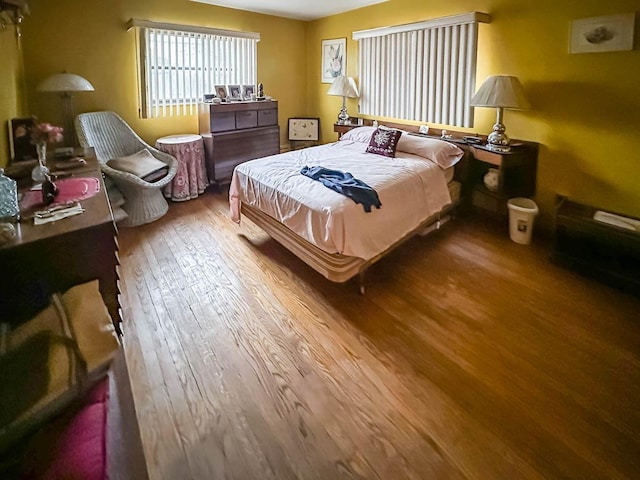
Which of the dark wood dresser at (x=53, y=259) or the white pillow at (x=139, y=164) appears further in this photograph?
the white pillow at (x=139, y=164)

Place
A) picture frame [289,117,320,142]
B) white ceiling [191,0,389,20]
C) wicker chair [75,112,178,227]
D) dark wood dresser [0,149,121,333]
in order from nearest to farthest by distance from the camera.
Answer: dark wood dresser [0,149,121,333] → wicker chair [75,112,178,227] → white ceiling [191,0,389,20] → picture frame [289,117,320,142]

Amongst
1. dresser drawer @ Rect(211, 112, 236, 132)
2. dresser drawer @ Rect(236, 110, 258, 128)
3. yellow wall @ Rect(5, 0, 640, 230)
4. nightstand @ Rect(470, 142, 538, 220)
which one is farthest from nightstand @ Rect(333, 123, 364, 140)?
nightstand @ Rect(470, 142, 538, 220)

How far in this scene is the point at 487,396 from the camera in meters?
1.86

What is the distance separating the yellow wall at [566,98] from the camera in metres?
2.97

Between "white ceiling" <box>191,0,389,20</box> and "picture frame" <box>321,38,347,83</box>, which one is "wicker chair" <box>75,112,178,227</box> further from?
"picture frame" <box>321,38,347,83</box>

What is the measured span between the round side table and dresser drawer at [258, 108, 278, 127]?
2.81 feet

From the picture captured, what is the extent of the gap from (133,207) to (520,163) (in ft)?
12.1

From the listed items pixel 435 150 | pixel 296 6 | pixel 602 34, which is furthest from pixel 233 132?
pixel 602 34

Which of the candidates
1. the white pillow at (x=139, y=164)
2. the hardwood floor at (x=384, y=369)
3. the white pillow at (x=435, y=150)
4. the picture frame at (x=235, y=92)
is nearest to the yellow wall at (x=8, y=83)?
the white pillow at (x=139, y=164)

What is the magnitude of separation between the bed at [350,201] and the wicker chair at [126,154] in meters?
0.99

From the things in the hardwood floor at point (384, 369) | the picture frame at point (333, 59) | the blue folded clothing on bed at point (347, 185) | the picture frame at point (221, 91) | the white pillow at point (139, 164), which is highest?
Answer: the picture frame at point (333, 59)

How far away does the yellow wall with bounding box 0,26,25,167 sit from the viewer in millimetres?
2472

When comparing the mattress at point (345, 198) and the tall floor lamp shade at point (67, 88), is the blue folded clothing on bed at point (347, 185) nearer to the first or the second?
the mattress at point (345, 198)

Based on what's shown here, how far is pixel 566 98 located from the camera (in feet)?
10.8
